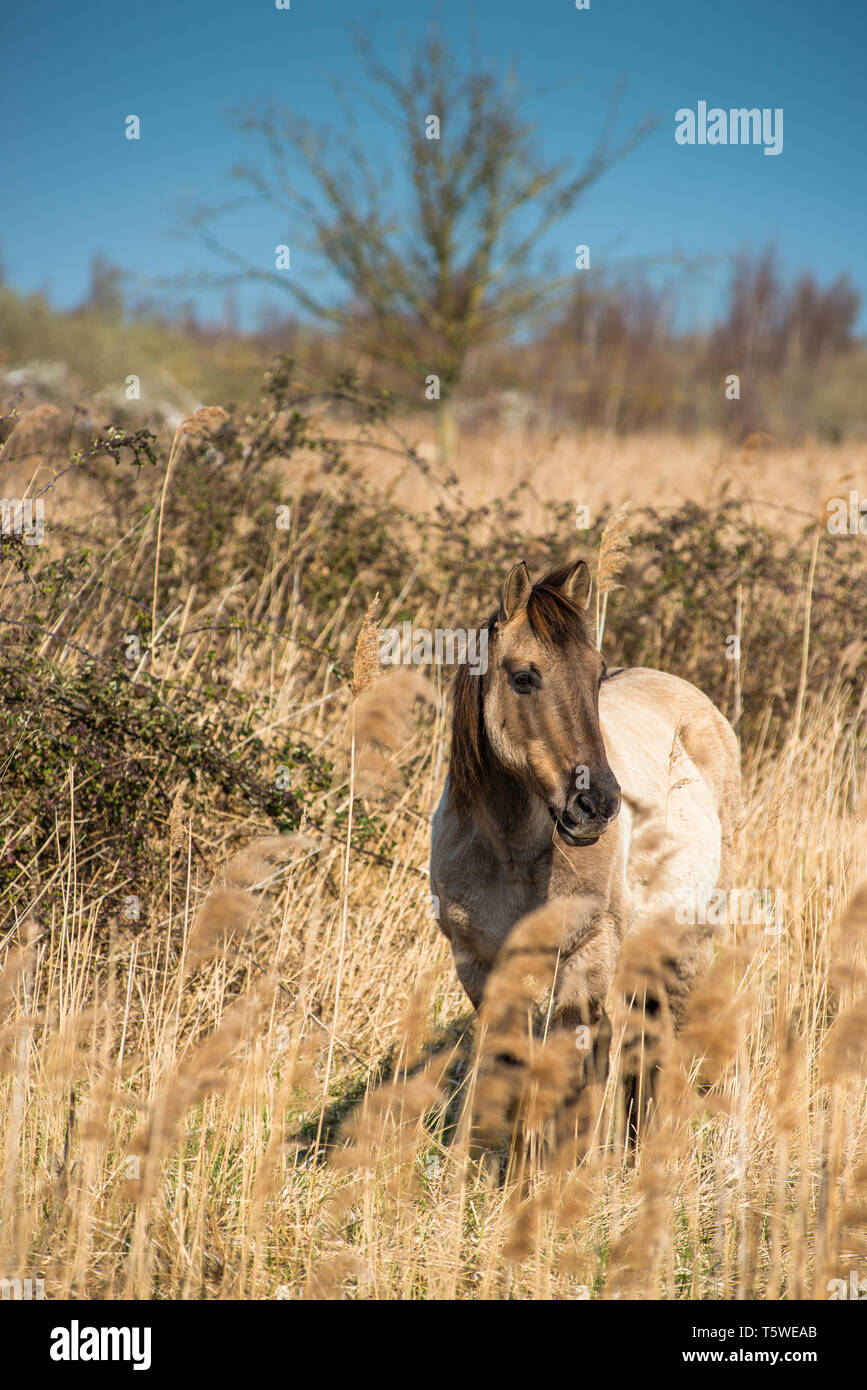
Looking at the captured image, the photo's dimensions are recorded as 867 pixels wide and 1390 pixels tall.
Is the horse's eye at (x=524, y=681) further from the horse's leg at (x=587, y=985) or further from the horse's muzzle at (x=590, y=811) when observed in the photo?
the horse's leg at (x=587, y=985)

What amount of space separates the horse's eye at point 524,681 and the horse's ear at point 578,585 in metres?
0.36

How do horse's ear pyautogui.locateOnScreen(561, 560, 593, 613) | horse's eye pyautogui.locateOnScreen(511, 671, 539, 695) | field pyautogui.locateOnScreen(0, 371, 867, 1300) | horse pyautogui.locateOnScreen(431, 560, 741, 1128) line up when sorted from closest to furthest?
field pyautogui.locateOnScreen(0, 371, 867, 1300)
horse pyautogui.locateOnScreen(431, 560, 741, 1128)
horse's eye pyautogui.locateOnScreen(511, 671, 539, 695)
horse's ear pyautogui.locateOnScreen(561, 560, 593, 613)

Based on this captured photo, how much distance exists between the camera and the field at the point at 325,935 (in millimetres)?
2629

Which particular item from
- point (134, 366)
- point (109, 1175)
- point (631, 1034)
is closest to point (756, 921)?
point (631, 1034)

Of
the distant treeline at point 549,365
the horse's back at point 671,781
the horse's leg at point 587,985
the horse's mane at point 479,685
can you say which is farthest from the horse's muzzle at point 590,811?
the distant treeline at point 549,365

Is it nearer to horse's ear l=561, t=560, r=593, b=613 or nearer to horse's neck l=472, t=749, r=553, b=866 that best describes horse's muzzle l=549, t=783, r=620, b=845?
horse's neck l=472, t=749, r=553, b=866

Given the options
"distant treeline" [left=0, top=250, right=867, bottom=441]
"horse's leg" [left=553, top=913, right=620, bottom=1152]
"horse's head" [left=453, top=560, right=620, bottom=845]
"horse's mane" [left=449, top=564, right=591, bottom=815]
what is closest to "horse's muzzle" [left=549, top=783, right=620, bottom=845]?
"horse's head" [left=453, top=560, right=620, bottom=845]

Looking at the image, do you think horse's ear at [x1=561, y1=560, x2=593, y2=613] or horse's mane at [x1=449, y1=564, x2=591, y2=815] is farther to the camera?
horse's ear at [x1=561, y1=560, x2=593, y2=613]

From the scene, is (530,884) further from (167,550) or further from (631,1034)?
(167,550)

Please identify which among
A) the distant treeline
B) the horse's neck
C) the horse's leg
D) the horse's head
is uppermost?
the distant treeline

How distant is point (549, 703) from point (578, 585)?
1.70 feet

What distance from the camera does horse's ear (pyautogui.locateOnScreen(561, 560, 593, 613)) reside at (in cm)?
320

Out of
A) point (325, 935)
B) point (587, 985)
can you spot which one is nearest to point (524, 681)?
point (587, 985)

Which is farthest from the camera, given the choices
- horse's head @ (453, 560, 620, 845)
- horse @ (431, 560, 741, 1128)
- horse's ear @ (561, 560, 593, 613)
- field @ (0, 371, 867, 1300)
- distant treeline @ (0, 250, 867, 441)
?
distant treeline @ (0, 250, 867, 441)
